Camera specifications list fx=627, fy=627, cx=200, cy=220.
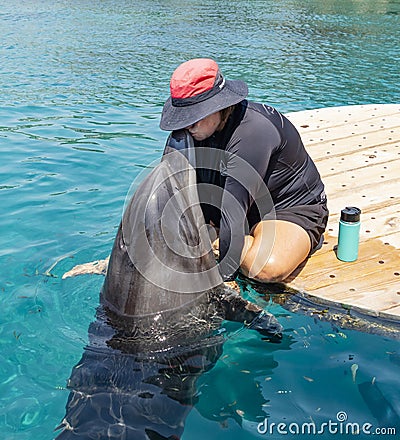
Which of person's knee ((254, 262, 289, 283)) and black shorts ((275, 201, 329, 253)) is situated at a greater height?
black shorts ((275, 201, 329, 253))

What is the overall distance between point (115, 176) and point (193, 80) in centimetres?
503

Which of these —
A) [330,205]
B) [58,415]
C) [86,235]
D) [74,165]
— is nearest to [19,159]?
[74,165]

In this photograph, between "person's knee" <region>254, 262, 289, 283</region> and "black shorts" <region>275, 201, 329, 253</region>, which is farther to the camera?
"black shorts" <region>275, 201, 329, 253</region>

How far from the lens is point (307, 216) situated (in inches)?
193

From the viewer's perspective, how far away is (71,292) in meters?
5.31

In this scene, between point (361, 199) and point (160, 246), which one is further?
point (361, 199)

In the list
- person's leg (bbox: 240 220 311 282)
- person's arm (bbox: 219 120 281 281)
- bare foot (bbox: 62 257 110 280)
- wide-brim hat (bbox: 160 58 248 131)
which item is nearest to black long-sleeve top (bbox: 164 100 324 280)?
person's arm (bbox: 219 120 281 281)

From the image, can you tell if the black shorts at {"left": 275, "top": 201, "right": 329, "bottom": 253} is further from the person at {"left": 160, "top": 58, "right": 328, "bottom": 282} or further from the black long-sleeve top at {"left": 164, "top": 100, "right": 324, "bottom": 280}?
the black long-sleeve top at {"left": 164, "top": 100, "right": 324, "bottom": 280}

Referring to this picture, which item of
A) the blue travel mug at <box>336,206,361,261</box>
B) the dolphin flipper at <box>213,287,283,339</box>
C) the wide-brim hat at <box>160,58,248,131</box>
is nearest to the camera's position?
the wide-brim hat at <box>160,58,248,131</box>

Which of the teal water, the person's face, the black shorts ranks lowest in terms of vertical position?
the teal water

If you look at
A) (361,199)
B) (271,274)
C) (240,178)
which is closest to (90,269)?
(271,274)

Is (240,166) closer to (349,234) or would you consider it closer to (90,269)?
(349,234)

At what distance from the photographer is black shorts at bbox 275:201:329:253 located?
487 centimetres

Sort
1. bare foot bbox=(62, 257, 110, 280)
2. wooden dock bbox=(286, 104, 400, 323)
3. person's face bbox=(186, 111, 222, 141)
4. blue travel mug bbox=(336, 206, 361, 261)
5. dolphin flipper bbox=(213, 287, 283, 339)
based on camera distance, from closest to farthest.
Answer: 1. person's face bbox=(186, 111, 222, 141)
2. dolphin flipper bbox=(213, 287, 283, 339)
3. wooden dock bbox=(286, 104, 400, 323)
4. blue travel mug bbox=(336, 206, 361, 261)
5. bare foot bbox=(62, 257, 110, 280)
